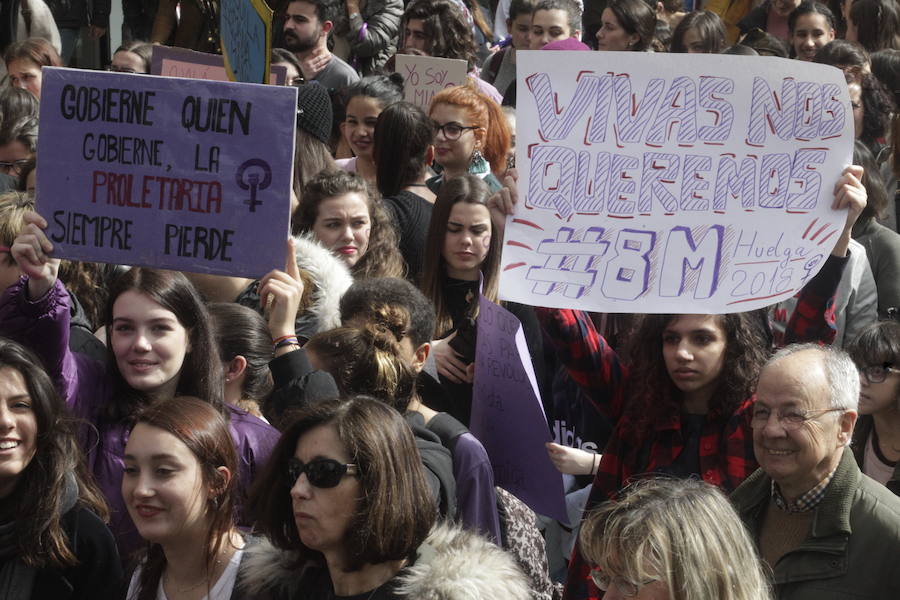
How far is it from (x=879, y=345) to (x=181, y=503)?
247 cm

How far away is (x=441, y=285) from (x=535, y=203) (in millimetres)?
1296

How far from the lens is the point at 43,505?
10.9 ft

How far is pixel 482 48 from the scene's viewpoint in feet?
37.7

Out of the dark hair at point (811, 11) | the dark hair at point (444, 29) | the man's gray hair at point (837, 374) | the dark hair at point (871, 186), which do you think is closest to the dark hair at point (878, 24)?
the dark hair at point (811, 11)

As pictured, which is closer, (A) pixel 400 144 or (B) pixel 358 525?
(B) pixel 358 525

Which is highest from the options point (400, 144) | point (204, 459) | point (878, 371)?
point (400, 144)

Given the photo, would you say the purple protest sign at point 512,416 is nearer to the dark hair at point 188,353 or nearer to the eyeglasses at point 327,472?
the dark hair at point 188,353

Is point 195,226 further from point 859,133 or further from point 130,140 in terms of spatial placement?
point 859,133

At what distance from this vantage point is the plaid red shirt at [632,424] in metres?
3.83

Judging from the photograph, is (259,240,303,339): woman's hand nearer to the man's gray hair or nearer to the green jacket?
the man's gray hair

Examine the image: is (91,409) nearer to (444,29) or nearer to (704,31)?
(444,29)

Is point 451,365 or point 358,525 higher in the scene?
point 451,365

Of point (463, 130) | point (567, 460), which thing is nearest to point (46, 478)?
point (567, 460)

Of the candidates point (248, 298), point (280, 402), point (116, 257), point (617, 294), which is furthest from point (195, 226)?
point (617, 294)
